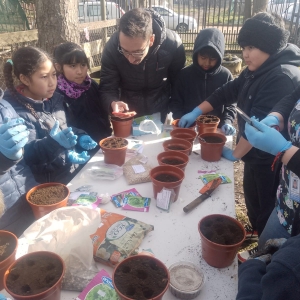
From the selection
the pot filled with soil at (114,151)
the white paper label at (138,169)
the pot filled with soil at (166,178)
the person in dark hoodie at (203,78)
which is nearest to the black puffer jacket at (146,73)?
the person in dark hoodie at (203,78)

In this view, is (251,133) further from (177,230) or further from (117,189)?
(117,189)

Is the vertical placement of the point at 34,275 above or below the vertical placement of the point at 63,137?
below

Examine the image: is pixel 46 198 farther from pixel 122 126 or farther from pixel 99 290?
pixel 122 126

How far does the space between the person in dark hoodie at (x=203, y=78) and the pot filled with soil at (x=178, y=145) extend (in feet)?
2.20

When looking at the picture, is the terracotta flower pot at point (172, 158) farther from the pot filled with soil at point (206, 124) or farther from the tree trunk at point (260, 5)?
the tree trunk at point (260, 5)

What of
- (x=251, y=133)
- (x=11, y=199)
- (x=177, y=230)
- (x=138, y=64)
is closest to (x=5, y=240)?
(x=11, y=199)

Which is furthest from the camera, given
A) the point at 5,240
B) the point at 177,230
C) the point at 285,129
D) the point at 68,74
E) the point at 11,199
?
the point at 68,74

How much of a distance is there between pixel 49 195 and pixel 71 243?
413 mm

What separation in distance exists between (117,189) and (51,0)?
3192mm

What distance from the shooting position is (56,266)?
3.36 feet

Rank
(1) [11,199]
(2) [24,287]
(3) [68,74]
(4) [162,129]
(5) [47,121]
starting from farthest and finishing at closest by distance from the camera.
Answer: (4) [162,129]
(3) [68,74]
(5) [47,121]
(1) [11,199]
(2) [24,287]

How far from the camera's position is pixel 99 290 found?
1061 millimetres

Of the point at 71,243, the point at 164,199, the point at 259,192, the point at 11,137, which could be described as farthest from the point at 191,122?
the point at 71,243

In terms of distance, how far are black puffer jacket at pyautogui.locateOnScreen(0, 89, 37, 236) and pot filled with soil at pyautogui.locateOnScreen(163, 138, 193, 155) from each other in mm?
941
